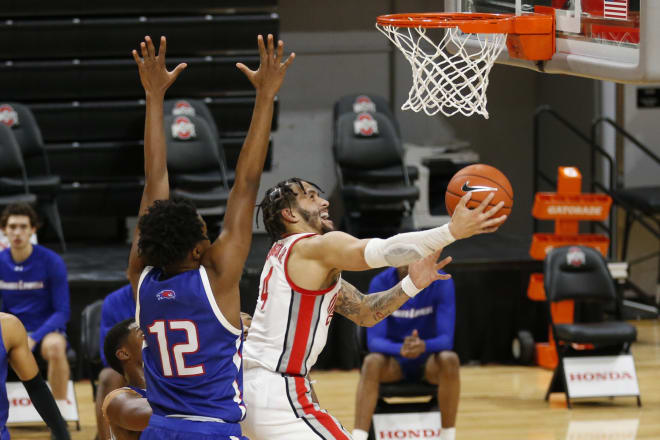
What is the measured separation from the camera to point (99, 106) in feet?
33.1

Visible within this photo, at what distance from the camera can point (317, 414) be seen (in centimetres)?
403

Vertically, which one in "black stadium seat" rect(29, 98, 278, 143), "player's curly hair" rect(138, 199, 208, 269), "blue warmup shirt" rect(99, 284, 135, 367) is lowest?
"blue warmup shirt" rect(99, 284, 135, 367)

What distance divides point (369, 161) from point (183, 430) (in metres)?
6.65

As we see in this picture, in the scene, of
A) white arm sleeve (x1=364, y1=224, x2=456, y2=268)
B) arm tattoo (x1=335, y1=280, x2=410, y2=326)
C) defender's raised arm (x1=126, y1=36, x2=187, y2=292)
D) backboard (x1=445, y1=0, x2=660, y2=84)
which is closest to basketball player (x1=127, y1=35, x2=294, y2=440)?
defender's raised arm (x1=126, y1=36, x2=187, y2=292)

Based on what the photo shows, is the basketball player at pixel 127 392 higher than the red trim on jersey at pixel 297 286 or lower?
lower

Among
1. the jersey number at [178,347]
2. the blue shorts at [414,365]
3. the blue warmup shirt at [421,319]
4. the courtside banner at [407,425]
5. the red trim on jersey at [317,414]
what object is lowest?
the courtside banner at [407,425]

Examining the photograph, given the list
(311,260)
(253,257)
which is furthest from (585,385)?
(311,260)

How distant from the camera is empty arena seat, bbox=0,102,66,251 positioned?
9.37 meters

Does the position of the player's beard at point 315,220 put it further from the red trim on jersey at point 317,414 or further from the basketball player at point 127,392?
the basketball player at point 127,392

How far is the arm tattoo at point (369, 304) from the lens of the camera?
170 inches

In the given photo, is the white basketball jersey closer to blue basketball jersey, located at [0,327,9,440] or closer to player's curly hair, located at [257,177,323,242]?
player's curly hair, located at [257,177,323,242]

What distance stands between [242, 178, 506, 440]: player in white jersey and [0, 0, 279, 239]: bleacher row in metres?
5.84

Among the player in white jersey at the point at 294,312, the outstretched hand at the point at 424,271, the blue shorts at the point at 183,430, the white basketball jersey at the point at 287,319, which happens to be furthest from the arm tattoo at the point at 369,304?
the blue shorts at the point at 183,430

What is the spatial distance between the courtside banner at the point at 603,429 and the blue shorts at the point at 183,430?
3906 mm
